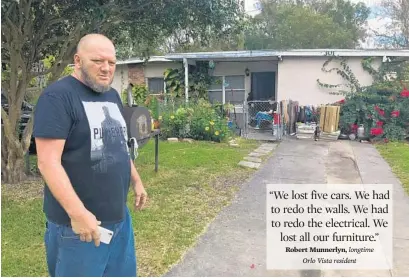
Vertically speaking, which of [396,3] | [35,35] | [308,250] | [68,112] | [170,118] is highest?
[396,3]

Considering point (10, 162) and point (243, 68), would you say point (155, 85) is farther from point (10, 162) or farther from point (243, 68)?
point (10, 162)

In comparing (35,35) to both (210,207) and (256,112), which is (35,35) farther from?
(256,112)

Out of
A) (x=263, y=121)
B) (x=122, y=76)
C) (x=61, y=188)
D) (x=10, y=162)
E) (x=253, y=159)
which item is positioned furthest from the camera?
(x=122, y=76)

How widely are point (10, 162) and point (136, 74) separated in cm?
1026

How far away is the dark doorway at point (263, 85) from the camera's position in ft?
46.0

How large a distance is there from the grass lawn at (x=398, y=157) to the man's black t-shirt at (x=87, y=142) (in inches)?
199

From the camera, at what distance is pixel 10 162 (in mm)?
5828

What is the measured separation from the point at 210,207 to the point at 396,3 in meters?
25.9

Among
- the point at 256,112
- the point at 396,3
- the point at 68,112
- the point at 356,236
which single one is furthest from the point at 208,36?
the point at 396,3

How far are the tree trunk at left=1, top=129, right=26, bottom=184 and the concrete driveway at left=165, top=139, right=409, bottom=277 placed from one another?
3.34 m

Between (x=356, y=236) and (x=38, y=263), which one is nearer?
(x=38, y=263)

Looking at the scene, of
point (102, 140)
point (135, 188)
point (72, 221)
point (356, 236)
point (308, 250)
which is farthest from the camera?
point (356, 236)

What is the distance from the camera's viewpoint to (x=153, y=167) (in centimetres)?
700

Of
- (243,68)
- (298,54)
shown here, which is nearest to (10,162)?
(298,54)
